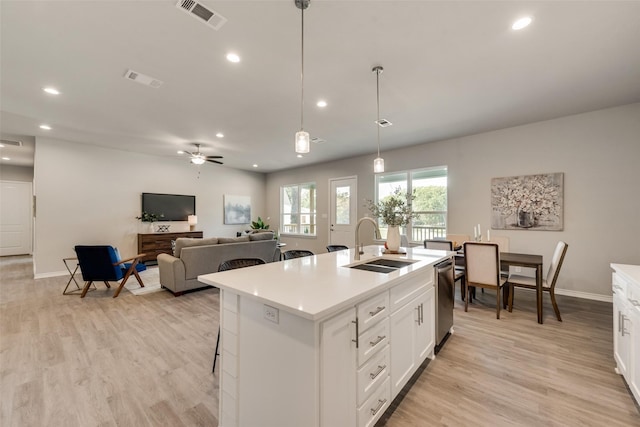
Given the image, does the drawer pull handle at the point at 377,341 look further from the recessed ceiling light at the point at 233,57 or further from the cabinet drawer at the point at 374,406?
the recessed ceiling light at the point at 233,57

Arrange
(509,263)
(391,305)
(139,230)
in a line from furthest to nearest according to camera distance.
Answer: (139,230) < (509,263) < (391,305)

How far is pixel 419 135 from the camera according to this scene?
4.93 metres

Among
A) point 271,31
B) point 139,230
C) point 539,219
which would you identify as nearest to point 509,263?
point 539,219

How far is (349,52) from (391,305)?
7.34 ft

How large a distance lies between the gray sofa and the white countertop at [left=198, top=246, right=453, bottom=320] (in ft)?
8.83

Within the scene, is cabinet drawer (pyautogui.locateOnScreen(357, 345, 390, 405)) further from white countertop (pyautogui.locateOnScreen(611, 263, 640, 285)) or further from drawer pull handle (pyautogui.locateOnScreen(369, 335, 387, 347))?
white countertop (pyautogui.locateOnScreen(611, 263, 640, 285))

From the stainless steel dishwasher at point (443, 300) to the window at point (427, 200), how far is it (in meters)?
2.71

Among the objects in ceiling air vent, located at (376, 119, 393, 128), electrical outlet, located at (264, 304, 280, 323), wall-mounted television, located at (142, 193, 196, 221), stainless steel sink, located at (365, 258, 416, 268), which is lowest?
electrical outlet, located at (264, 304, 280, 323)

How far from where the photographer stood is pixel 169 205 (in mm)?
6930

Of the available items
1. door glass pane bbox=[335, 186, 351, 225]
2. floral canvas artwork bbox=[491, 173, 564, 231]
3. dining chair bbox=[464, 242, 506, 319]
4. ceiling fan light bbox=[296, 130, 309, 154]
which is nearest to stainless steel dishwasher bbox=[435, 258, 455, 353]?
dining chair bbox=[464, 242, 506, 319]

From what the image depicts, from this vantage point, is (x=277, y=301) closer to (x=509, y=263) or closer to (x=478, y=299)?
(x=509, y=263)

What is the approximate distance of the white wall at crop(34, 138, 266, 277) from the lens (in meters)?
5.24

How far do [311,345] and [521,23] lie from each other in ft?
9.24

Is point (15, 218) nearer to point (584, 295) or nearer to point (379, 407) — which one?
point (379, 407)
